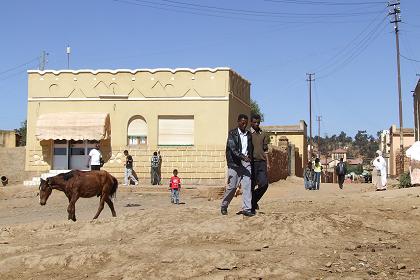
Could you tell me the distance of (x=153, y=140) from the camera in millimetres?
27047

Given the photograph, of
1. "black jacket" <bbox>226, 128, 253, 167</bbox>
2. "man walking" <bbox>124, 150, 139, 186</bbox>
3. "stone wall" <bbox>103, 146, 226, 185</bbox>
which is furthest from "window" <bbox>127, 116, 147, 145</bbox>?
"black jacket" <bbox>226, 128, 253, 167</bbox>

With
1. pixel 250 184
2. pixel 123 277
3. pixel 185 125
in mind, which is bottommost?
pixel 123 277

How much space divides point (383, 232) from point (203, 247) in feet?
9.92

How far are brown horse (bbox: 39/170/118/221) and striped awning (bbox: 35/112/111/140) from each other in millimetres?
13667

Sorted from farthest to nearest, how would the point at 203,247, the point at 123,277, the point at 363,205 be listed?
the point at 363,205 < the point at 203,247 < the point at 123,277

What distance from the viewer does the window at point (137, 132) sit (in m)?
27.3

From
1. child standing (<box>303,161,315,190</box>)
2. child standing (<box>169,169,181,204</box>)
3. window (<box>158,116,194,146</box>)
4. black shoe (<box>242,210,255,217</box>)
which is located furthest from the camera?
child standing (<box>303,161,315,190</box>)

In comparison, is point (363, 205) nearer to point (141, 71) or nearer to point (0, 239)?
point (0, 239)

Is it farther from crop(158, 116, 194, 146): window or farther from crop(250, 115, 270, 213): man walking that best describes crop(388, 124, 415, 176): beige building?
crop(250, 115, 270, 213): man walking

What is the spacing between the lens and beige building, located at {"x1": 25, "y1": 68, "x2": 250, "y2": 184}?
26.8 metres

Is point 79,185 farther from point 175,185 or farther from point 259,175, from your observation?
point 175,185

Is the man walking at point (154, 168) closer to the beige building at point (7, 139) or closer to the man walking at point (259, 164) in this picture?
the beige building at point (7, 139)

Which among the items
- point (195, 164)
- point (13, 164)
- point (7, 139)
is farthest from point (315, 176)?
point (7, 139)

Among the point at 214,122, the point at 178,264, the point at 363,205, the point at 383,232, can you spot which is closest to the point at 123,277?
the point at 178,264
